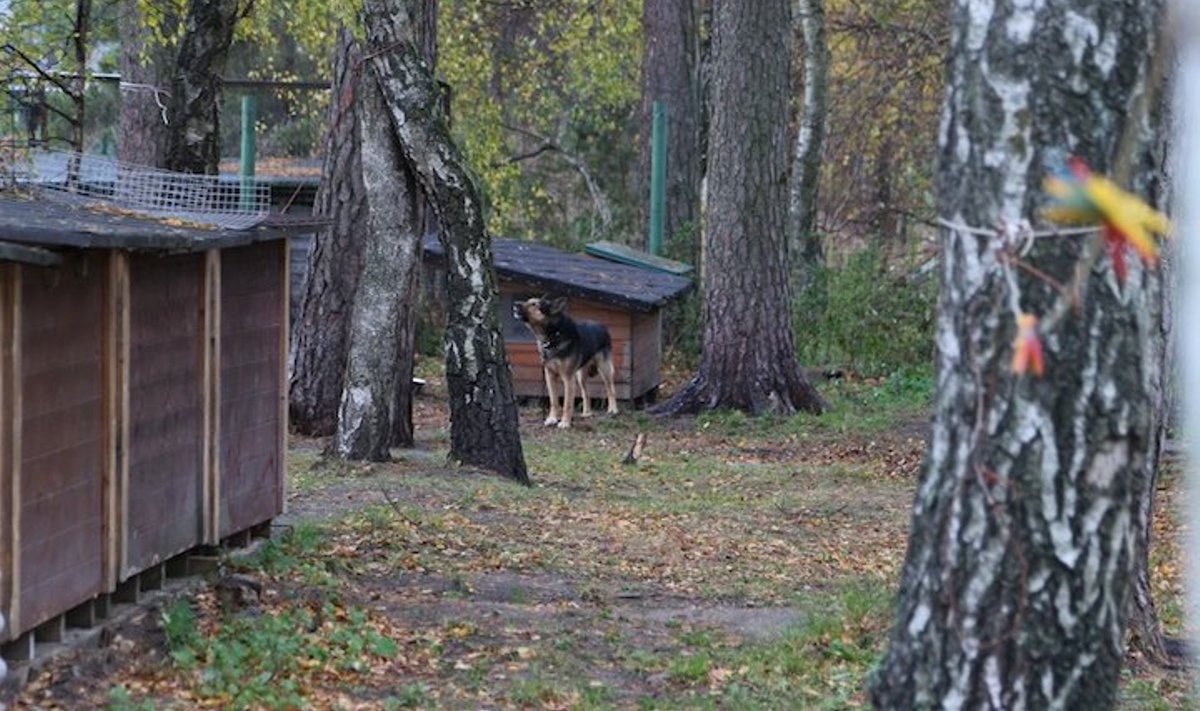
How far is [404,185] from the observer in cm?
1495

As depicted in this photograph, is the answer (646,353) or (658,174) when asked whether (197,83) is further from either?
(658,174)

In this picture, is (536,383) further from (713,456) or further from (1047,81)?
(1047,81)

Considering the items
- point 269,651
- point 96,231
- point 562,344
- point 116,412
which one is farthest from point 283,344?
point 562,344

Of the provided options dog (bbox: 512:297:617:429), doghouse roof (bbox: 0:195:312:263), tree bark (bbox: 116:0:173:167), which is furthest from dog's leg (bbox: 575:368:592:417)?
doghouse roof (bbox: 0:195:312:263)

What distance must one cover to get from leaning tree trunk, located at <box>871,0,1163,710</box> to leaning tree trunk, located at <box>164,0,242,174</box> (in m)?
9.90

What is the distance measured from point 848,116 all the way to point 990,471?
3293cm

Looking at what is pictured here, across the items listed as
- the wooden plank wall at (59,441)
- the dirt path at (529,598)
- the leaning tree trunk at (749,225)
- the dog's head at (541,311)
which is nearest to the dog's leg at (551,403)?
the dog's head at (541,311)

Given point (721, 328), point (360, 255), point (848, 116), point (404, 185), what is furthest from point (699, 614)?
point (848, 116)

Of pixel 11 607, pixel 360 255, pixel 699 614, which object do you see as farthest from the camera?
pixel 360 255

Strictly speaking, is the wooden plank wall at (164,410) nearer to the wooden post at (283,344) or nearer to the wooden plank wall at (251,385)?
the wooden plank wall at (251,385)

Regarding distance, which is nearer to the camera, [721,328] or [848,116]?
[721,328]

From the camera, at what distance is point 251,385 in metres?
10.9

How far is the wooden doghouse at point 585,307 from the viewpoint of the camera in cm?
2289

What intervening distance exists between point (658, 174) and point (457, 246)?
1391cm
